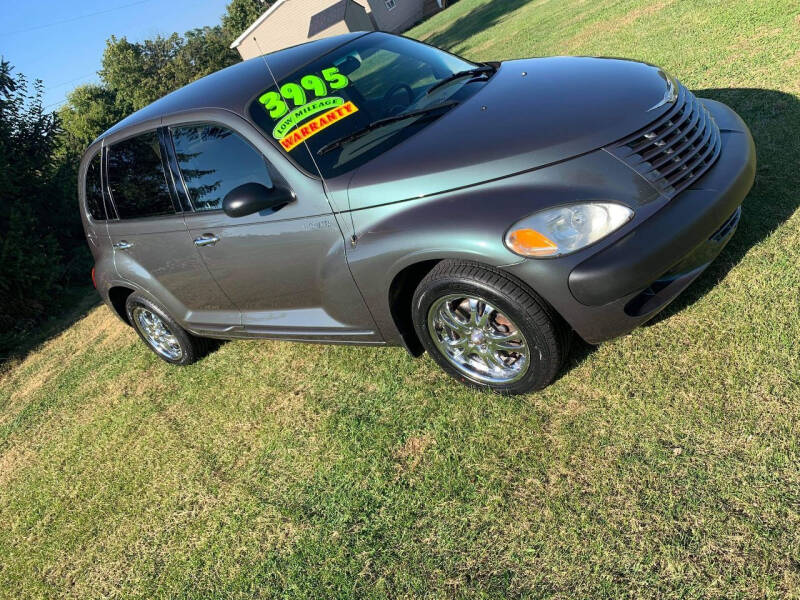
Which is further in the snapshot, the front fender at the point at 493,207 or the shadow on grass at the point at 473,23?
the shadow on grass at the point at 473,23

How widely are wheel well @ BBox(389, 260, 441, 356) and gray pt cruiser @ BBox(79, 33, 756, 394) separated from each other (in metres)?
0.01

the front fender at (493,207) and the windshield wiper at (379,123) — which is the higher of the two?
the windshield wiper at (379,123)

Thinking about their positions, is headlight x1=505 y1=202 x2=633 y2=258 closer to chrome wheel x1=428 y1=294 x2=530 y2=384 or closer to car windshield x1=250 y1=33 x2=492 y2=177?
chrome wheel x1=428 y1=294 x2=530 y2=384

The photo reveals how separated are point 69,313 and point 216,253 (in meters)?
6.31

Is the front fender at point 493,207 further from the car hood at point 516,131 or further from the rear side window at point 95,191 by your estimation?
the rear side window at point 95,191

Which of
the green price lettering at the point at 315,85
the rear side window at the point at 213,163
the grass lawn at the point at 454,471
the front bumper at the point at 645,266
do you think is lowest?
the grass lawn at the point at 454,471

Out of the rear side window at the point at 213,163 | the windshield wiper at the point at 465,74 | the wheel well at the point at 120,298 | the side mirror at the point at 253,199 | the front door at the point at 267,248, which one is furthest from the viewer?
the wheel well at the point at 120,298

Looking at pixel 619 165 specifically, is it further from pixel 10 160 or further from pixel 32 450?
pixel 10 160

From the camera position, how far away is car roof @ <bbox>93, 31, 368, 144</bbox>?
11.9ft

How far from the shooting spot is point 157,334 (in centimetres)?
519

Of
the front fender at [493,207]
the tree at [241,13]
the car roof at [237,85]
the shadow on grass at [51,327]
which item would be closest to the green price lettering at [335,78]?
the car roof at [237,85]

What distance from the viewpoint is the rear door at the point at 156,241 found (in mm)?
4023

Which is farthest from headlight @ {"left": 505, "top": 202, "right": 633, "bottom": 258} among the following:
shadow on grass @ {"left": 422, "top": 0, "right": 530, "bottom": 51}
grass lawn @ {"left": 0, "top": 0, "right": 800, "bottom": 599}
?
shadow on grass @ {"left": 422, "top": 0, "right": 530, "bottom": 51}

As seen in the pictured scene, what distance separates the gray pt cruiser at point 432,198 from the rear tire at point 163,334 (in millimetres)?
452
